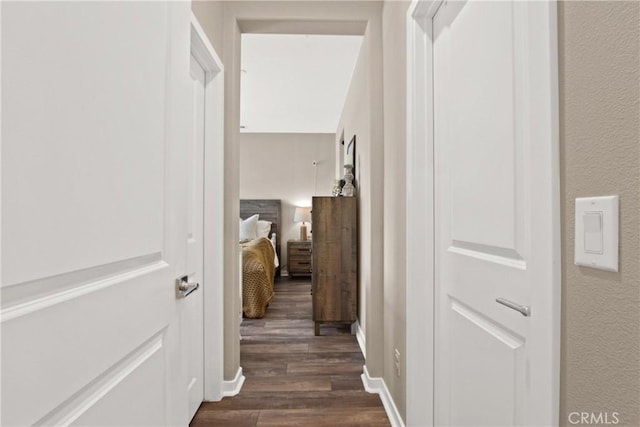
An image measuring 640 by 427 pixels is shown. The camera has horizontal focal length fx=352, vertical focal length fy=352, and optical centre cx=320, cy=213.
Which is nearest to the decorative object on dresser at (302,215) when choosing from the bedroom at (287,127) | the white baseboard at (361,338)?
the bedroom at (287,127)

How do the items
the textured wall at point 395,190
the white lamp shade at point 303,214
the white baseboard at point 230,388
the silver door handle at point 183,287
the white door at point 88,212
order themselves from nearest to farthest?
the white door at point 88,212 → the silver door handle at point 183,287 → the textured wall at point 395,190 → the white baseboard at point 230,388 → the white lamp shade at point 303,214

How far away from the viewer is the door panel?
0.87 meters

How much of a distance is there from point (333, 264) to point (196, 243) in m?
1.52

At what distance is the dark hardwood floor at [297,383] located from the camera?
191cm

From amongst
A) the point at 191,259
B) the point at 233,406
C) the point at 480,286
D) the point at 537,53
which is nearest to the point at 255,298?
the point at 233,406

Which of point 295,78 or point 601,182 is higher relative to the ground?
point 295,78

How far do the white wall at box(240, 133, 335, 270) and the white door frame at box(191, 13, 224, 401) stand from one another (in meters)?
4.31

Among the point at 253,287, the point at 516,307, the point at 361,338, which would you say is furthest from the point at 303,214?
the point at 516,307

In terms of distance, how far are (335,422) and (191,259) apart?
1.15m

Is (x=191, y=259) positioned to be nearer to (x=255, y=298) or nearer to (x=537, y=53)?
(x=537, y=53)

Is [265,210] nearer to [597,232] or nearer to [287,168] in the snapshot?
[287,168]

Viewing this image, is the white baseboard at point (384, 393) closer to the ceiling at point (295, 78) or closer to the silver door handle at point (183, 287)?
the silver door handle at point (183, 287)

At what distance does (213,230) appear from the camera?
2.04 meters

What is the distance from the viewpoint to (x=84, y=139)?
2.09 ft
